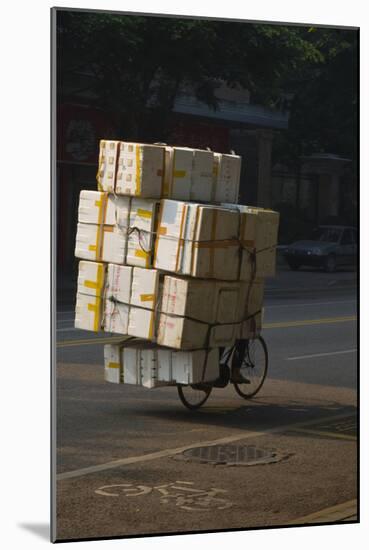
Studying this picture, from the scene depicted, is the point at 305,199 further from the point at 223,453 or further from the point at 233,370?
the point at 223,453

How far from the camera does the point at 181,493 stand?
8500 millimetres

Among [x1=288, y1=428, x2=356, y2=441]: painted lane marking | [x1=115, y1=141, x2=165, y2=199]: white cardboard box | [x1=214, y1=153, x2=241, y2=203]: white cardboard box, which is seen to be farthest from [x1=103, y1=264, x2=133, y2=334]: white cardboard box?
[x1=288, y1=428, x2=356, y2=441]: painted lane marking

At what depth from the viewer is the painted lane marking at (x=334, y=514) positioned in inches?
345

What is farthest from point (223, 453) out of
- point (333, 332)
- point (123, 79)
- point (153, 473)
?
point (123, 79)

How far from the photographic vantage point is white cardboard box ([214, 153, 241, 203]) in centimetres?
860

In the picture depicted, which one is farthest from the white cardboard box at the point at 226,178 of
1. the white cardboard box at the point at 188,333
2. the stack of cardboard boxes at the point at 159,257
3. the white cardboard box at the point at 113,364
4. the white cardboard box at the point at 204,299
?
the white cardboard box at the point at 113,364

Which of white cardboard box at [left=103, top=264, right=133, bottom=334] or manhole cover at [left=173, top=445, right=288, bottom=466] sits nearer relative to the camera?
white cardboard box at [left=103, top=264, right=133, bottom=334]

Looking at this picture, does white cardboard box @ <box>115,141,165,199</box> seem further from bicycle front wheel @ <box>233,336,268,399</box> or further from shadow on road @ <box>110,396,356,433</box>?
shadow on road @ <box>110,396,356,433</box>

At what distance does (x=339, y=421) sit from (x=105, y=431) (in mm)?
1732

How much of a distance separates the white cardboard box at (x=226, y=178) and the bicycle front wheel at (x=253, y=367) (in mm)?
985

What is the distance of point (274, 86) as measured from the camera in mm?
9062

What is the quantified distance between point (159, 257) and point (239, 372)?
100 cm

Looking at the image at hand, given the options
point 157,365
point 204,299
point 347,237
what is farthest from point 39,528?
point 347,237

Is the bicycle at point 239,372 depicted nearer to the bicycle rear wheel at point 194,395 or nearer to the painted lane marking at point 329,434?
the bicycle rear wheel at point 194,395
